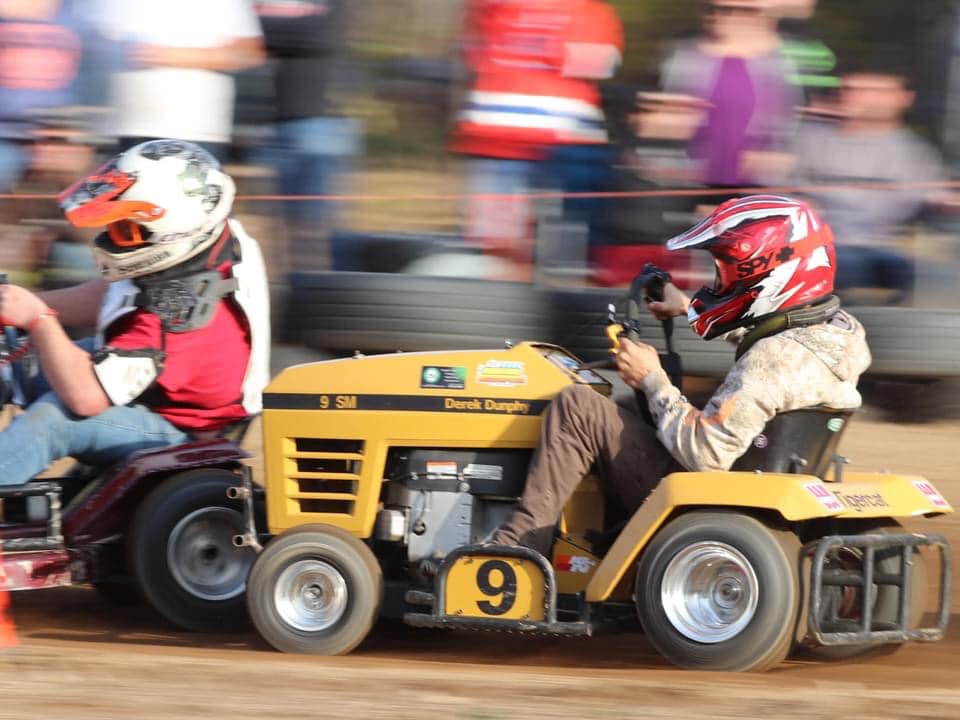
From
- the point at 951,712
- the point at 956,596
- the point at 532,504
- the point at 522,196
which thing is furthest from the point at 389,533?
the point at 522,196

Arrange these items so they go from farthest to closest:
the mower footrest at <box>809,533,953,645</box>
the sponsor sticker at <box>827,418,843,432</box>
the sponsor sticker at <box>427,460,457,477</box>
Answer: the sponsor sticker at <box>427,460,457,477</box> → the sponsor sticker at <box>827,418,843,432</box> → the mower footrest at <box>809,533,953,645</box>

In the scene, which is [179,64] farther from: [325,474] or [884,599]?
[884,599]

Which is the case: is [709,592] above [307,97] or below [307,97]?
below

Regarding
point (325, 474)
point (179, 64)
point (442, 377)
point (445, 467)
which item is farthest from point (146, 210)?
point (179, 64)

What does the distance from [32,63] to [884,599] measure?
5.80 meters

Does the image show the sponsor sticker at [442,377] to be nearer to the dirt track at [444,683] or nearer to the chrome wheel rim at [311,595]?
the chrome wheel rim at [311,595]

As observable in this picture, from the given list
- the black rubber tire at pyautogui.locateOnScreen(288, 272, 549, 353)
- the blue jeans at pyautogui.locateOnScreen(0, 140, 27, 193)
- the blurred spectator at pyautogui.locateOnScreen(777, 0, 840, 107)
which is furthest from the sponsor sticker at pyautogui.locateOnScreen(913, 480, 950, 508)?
the blue jeans at pyautogui.locateOnScreen(0, 140, 27, 193)

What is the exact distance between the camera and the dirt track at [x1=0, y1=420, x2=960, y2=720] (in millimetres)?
4453

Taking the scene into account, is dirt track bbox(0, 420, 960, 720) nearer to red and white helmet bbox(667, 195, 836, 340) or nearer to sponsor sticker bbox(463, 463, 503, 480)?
sponsor sticker bbox(463, 463, 503, 480)

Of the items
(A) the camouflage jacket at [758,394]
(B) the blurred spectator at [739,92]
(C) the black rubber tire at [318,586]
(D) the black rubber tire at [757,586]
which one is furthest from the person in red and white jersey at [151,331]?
(B) the blurred spectator at [739,92]

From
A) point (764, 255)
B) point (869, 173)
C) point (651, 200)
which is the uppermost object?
point (869, 173)

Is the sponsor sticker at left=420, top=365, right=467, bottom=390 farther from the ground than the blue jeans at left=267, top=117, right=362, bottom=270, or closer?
closer

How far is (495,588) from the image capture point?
526 cm

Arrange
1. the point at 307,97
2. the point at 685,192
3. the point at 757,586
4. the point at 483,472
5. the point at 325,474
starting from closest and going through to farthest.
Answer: the point at 757,586 < the point at 483,472 < the point at 325,474 < the point at 685,192 < the point at 307,97
